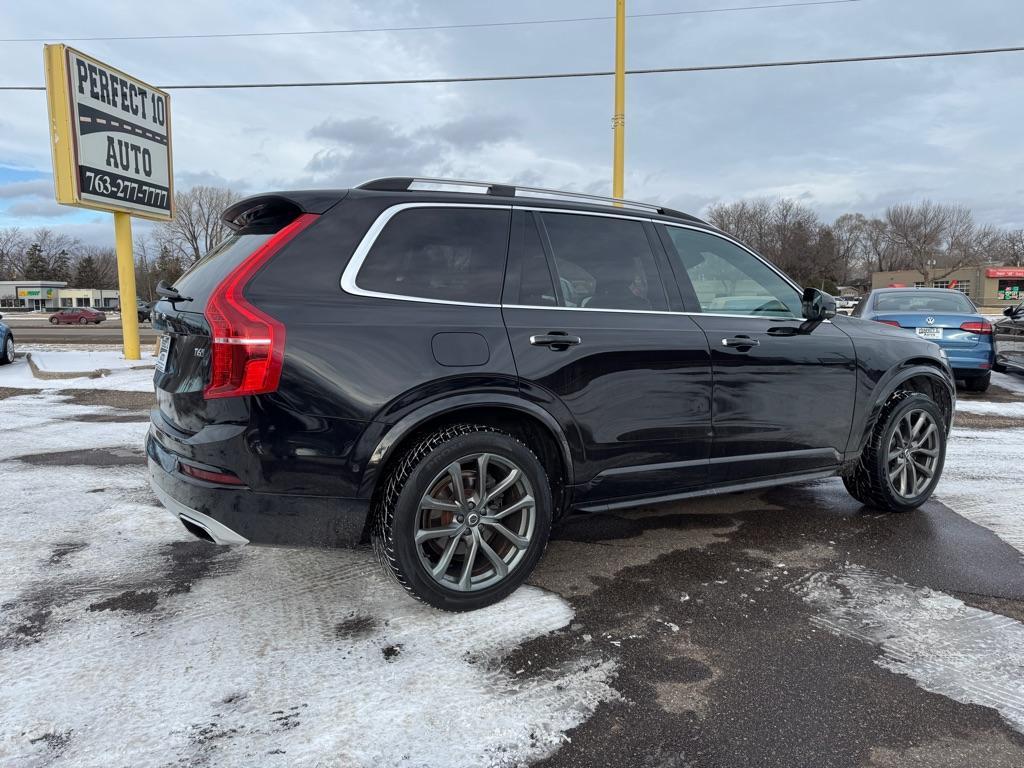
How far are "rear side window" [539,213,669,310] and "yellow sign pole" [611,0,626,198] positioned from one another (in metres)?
8.50

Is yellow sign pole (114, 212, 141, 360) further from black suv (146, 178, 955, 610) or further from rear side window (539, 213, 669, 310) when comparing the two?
rear side window (539, 213, 669, 310)

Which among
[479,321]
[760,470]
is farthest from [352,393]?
[760,470]

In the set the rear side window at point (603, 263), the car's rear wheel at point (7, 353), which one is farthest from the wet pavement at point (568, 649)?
the car's rear wheel at point (7, 353)

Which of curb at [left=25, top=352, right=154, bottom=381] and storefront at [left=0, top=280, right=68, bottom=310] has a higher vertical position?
storefront at [left=0, top=280, right=68, bottom=310]

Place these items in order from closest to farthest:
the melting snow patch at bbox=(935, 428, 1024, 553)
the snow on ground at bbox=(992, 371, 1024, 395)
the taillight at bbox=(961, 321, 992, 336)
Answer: the melting snow patch at bbox=(935, 428, 1024, 553)
the taillight at bbox=(961, 321, 992, 336)
the snow on ground at bbox=(992, 371, 1024, 395)

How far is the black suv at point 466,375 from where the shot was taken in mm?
2590

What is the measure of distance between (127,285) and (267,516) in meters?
12.8

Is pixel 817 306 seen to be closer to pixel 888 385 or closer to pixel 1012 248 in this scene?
pixel 888 385

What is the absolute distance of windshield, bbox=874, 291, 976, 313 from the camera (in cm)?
954

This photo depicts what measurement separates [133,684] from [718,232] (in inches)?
140

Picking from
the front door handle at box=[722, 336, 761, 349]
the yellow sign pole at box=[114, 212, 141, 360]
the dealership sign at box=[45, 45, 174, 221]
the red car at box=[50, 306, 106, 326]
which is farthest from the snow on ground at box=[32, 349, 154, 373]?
the red car at box=[50, 306, 106, 326]

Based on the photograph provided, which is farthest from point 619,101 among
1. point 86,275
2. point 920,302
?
point 86,275

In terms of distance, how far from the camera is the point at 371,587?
10.5 ft

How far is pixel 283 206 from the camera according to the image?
2873 mm
